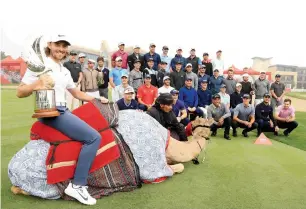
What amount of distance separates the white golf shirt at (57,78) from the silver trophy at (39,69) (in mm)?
81

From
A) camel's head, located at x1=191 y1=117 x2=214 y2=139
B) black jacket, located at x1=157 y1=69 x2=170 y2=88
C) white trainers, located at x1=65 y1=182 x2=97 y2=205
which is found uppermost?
black jacket, located at x1=157 y1=69 x2=170 y2=88

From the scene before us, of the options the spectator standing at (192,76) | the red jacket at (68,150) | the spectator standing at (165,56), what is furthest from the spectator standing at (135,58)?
the red jacket at (68,150)

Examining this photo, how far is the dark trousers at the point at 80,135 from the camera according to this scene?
350 centimetres

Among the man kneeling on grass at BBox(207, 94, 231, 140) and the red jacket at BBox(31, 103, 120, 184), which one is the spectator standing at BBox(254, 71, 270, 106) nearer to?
the man kneeling on grass at BBox(207, 94, 231, 140)

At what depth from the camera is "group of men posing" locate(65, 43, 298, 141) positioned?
339 inches

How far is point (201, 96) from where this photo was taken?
31.1ft

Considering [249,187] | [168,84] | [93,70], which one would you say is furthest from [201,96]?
[249,187]

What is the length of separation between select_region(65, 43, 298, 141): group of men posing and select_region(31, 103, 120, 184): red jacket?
3861 millimetres

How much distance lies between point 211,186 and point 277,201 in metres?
0.87

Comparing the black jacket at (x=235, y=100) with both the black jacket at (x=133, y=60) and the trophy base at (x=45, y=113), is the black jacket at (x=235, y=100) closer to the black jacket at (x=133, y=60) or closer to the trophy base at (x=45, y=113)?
the black jacket at (x=133, y=60)

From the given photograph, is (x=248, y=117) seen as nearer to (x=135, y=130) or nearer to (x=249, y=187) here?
(x=249, y=187)

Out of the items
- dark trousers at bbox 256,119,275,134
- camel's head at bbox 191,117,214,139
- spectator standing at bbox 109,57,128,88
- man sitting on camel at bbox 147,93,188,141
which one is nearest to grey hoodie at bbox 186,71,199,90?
spectator standing at bbox 109,57,128,88

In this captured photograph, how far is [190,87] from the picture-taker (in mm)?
8969

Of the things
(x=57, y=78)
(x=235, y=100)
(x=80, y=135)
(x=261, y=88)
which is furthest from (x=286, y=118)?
(x=57, y=78)
